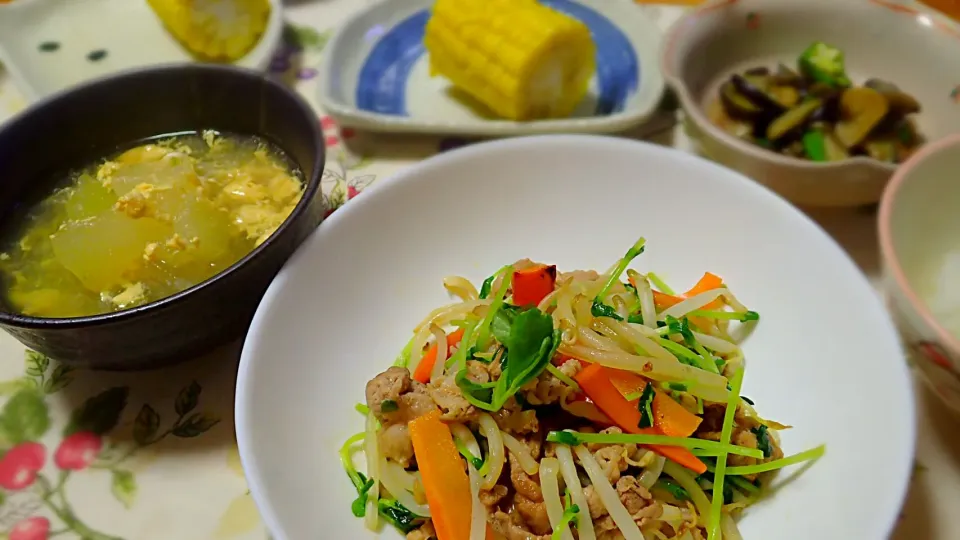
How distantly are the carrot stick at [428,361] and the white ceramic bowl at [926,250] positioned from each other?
2.80 feet

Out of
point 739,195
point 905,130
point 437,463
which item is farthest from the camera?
point 905,130

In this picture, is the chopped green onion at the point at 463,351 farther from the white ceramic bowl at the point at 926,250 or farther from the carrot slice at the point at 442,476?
the white ceramic bowl at the point at 926,250

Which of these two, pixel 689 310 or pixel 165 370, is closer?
pixel 689 310

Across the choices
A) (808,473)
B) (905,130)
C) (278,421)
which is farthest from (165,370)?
(905,130)

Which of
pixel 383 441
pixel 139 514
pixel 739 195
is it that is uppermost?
pixel 739 195

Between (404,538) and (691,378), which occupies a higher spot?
(691,378)

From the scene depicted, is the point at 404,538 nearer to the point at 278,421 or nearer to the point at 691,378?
the point at 278,421

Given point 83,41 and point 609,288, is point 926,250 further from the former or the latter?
point 83,41

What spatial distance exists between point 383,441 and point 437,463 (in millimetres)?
135

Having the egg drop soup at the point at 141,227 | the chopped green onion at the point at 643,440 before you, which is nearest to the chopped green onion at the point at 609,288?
the chopped green onion at the point at 643,440

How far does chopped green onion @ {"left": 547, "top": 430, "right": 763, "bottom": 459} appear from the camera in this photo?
4.09 feet

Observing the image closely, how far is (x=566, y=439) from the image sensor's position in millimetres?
1251

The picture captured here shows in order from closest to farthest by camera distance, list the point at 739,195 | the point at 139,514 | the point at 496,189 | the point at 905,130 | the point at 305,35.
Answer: the point at 139,514
the point at 739,195
the point at 496,189
the point at 905,130
the point at 305,35

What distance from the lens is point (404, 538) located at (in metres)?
1.28
